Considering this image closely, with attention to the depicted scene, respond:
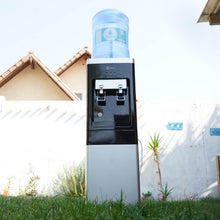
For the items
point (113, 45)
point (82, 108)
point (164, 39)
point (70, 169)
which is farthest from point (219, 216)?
point (82, 108)

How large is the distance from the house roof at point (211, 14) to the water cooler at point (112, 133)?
1.24m

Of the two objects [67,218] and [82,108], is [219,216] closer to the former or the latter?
[67,218]

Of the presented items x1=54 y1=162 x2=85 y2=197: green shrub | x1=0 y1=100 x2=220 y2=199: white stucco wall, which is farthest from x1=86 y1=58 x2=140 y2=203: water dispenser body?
x1=0 y1=100 x2=220 y2=199: white stucco wall

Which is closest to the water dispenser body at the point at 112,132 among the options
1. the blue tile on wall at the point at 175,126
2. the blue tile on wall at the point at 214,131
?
the blue tile on wall at the point at 175,126

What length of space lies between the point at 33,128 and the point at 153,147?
8.51 ft

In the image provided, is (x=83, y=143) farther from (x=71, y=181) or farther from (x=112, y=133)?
(x=112, y=133)

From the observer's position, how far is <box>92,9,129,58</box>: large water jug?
8.07 ft

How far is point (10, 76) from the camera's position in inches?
300

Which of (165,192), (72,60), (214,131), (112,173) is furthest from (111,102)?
(72,60)

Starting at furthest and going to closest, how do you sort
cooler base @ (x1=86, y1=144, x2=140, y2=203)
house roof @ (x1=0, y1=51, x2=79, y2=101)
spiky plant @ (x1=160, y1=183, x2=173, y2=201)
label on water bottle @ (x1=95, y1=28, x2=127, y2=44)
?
house roof @ (x1=0, y1=51, x2=79, y2=101)
spiky plant @ (x1=160, y1=183, x2=173, y2=201)
label on water bottle @ (x1=95, y1=28, x2=127, y2=44)
cooler base @ (x1=86, y1=144, x2=140, y2=203)

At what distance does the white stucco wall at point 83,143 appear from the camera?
4.71 metres

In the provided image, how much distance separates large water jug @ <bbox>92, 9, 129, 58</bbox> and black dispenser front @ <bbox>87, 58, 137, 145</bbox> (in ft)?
1.52

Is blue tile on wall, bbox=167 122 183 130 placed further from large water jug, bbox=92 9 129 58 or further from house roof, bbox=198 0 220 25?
house roof, bbox=198 0 220 25

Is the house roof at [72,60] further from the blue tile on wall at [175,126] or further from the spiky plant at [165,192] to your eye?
the spiky plant at [165,192]
